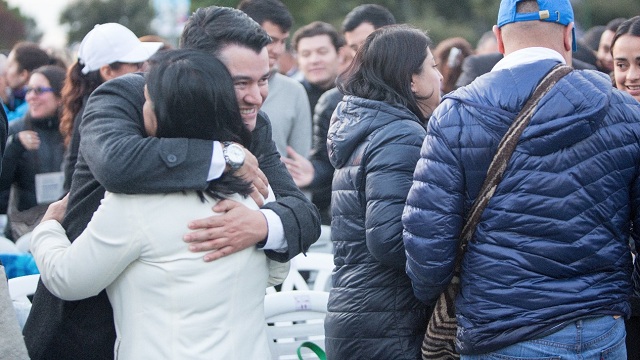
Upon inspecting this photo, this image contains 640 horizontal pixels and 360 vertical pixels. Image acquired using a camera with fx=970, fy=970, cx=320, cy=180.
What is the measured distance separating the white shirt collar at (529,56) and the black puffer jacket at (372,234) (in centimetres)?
62

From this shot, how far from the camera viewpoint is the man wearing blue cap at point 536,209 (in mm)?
3279

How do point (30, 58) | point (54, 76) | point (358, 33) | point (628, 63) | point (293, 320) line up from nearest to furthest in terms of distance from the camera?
point (293, 320) < point (628, 63) < point (358, 33) < point (54, 76) < point (30, 58)

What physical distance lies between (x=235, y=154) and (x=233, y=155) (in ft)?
0.03

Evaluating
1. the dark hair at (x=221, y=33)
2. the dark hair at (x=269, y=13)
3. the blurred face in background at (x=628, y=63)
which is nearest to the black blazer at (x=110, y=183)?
the dark hair at (x=221, y=33)

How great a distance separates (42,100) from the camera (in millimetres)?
7848

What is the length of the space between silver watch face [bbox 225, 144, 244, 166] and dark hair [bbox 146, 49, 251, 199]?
48mm

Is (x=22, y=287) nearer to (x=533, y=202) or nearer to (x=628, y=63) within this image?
(x=533, y=202)

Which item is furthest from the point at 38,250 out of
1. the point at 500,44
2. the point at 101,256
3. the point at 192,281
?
the point at 500,44

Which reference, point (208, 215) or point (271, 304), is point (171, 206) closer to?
point (208, 215)

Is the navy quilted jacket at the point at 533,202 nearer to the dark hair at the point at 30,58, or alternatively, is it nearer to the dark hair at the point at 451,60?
the dark hair at the point at 451,60

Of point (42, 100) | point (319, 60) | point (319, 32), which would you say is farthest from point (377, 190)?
point (319, 32)

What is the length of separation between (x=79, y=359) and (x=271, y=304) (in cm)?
142

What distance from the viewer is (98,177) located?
3055 mm

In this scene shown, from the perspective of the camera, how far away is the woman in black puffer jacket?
388cm
